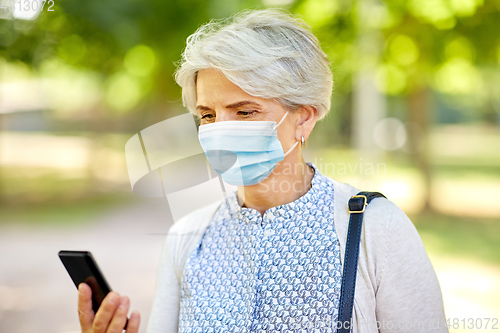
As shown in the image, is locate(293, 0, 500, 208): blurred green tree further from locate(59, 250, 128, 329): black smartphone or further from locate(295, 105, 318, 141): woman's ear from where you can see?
locate(59, 250, 128, 329): black smartphone

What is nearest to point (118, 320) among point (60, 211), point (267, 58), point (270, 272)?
point (270, 272)

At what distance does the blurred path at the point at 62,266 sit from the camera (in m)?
5.16

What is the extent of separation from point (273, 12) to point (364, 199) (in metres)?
0.88

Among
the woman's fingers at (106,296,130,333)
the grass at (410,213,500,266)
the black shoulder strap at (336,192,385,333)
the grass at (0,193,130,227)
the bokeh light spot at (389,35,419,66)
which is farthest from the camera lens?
the grass at (0,193,130,227)

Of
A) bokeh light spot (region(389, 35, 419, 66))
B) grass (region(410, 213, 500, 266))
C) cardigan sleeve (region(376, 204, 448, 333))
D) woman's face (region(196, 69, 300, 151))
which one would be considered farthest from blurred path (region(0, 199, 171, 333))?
grass (region(410, 213, 500, 266))

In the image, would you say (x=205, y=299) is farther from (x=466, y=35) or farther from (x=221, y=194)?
(x=466, y=35)

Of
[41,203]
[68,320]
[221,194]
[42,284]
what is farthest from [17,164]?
[221,194]

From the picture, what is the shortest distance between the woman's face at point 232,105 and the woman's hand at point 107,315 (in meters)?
0.79

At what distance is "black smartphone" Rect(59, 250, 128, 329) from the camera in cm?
140

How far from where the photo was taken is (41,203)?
36.3 ft

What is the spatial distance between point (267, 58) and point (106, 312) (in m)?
1.06

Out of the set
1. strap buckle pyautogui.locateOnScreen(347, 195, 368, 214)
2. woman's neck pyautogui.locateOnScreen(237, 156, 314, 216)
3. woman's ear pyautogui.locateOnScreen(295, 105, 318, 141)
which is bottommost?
strap buckle pyautogui.locateOnScreen(347, 195, 368, 214)

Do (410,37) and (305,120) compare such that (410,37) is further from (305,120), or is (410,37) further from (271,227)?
(271,227)

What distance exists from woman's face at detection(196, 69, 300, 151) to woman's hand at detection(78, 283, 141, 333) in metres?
0.79
